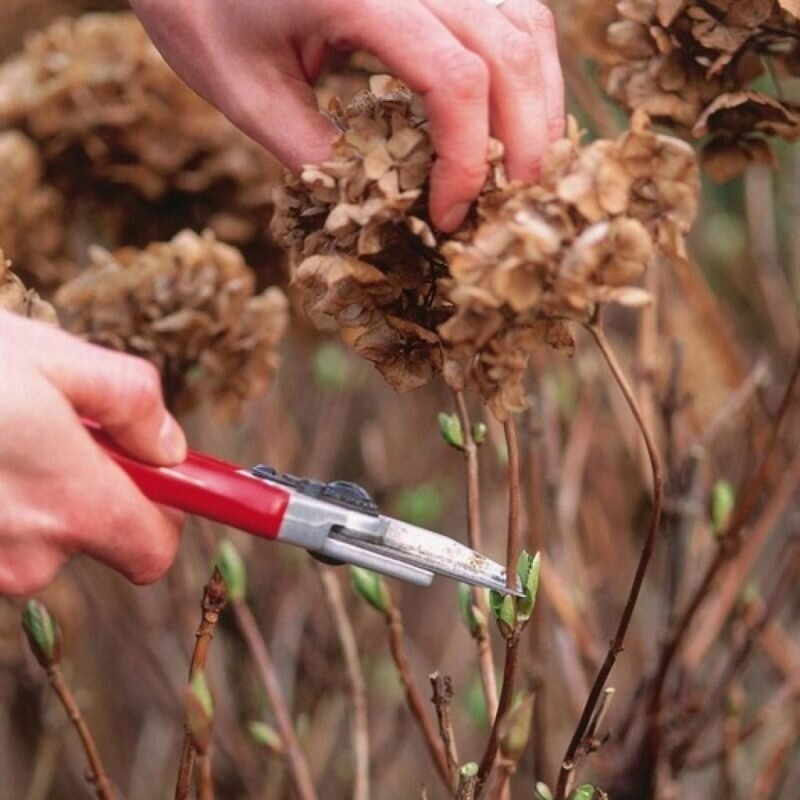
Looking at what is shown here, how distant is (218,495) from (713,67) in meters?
0.46

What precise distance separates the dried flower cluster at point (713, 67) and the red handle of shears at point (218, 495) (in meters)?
0.41

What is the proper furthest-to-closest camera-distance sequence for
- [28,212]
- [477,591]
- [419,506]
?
[419,506]
[28,212]
[477,591]

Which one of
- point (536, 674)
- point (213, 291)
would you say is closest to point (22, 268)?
point (213, 291)

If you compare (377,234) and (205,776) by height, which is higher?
(377,234)

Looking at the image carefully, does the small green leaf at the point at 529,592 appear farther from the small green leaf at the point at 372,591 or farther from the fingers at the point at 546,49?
the fingers at the point at 546,49

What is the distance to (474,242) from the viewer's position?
2.06ft

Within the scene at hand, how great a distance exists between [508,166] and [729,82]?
28cm

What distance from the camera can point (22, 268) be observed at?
126 centimetres

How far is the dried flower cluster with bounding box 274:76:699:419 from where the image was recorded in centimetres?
62

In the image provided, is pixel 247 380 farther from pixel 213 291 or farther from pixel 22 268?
pixel 22 268

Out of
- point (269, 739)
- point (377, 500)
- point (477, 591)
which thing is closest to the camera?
point (477, 591)

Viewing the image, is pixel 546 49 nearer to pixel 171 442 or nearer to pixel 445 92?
pixel 445 92

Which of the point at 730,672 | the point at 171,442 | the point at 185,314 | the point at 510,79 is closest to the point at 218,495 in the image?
the point at 171,442

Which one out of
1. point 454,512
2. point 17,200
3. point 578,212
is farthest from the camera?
point 454,512
